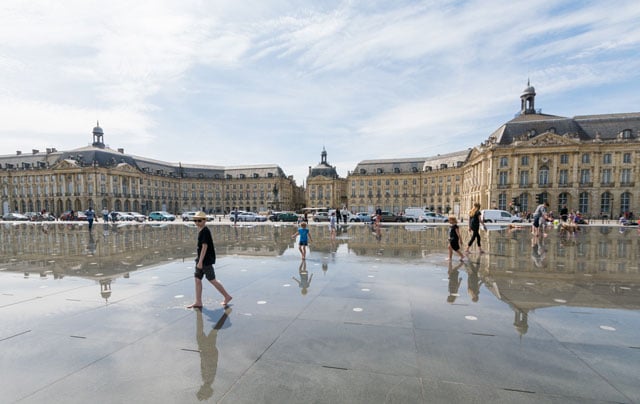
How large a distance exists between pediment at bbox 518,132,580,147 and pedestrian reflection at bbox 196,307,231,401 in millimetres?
56071

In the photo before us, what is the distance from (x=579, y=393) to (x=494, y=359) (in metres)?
0.83

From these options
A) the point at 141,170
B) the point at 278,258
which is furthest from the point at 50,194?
the point at 278,258

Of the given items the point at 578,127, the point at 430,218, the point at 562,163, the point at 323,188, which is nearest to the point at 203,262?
the point at 430,218

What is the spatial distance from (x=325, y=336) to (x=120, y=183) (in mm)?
82601

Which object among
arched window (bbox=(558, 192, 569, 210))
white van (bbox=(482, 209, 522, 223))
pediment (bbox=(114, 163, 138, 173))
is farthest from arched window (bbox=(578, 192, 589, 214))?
pediment (bbox=(114, 163, 138, 173))

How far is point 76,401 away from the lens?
118 inches

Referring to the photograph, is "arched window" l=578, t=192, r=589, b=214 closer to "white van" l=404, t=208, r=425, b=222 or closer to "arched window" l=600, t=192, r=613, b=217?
"arched window" l=600, t=192, r=613, b=217

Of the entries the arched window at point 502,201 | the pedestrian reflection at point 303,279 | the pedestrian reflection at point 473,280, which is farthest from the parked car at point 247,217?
the arched window at point 502,201

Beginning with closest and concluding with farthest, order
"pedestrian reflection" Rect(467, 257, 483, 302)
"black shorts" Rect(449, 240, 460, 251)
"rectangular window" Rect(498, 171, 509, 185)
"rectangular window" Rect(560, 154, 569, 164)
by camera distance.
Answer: "pedestrian reflection" Rect(467, 257, 483, 302), "black shorts" Rect(449, 240, 460, 251), "rectangular window" Rect(560, 154, 569, 164), "rectangular window" Rect(498, 171, 509, 185)

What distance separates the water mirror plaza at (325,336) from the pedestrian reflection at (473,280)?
0.20 feet

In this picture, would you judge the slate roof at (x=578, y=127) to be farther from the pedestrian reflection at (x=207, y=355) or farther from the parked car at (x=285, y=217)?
the pedestrian reflection at (x=207, y=355)

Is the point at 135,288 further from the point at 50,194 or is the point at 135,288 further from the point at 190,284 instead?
the point at 50,194

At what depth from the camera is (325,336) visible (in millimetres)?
4438

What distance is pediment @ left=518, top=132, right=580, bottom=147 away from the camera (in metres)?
45.8
